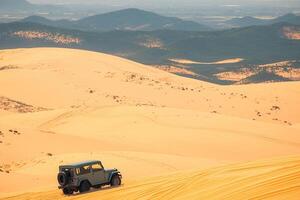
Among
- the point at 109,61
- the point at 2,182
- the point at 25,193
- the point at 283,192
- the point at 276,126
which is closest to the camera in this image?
the point at 283,192

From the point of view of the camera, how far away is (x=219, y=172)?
1577 centimetres

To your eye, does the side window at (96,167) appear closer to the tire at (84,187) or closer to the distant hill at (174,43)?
the tire at (84,187)

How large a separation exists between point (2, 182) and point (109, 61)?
46.1 m

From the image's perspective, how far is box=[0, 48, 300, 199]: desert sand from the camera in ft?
50.4

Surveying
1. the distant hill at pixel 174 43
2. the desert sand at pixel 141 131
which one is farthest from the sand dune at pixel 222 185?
the distant hill at pixel 174 43

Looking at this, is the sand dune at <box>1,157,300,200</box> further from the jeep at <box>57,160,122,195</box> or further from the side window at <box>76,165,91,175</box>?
the side window at <box>76,165,91,175</box>

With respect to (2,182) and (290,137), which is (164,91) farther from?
(2,182)

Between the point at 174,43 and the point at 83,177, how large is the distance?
516 ft

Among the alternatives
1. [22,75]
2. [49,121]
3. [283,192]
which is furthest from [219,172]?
[22,75]

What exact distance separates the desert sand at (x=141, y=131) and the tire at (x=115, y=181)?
1.35 feet

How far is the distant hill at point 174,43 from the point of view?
154 metres

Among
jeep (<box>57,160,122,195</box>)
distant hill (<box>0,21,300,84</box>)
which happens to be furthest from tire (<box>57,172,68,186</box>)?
distant hill (<box>0,21,300,84</box>)

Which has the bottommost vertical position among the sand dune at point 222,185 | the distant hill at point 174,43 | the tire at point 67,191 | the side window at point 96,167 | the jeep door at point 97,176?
the distant hill at point 174,43

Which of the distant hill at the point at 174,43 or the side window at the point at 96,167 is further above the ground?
the side window at the point at 96,167
